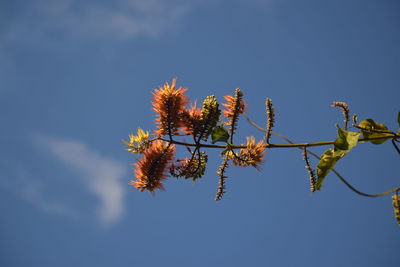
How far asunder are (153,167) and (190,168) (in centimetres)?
27

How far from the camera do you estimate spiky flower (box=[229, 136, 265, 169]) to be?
2.24 metres

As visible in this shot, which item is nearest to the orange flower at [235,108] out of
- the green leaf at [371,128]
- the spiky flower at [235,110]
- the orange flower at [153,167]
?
the spiky flower at [235,110]

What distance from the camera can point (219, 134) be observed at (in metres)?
2.09

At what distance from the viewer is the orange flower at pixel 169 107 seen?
7.08 feet

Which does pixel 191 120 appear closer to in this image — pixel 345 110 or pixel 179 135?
pixel 179 135

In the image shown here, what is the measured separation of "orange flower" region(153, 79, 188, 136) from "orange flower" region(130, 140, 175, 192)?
12 cm

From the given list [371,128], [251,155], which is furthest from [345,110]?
[251,155]

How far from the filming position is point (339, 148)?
74.5 inches

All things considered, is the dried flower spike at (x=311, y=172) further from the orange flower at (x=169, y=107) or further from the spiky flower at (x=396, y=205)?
the orange flower at (x=169, y=107)

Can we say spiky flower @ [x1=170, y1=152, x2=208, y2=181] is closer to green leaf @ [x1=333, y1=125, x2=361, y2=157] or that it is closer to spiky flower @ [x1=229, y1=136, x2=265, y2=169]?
spiky flower @ [x1=229, y1=136, x2=265, y2=169]

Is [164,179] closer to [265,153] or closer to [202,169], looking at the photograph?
[202,169]

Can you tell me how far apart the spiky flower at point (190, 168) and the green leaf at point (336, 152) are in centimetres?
80

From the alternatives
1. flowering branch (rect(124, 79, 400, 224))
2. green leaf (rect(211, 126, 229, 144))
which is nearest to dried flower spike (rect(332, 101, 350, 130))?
flowering branch (rect(124, 79, 400, 224))

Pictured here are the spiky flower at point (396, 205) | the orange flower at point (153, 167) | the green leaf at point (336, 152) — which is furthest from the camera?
the orange flower at point (153, 167)
